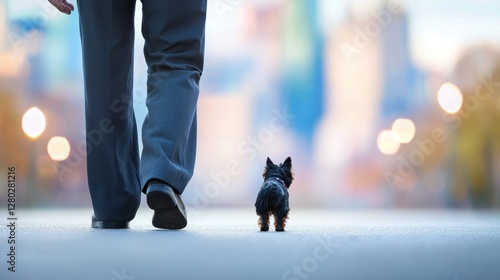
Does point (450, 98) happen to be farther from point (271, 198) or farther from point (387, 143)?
point (271, 198)

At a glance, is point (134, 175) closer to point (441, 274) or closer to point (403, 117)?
point (441, 274)

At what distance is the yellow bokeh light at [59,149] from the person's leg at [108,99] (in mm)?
2617

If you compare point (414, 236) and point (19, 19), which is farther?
point (19, 19)

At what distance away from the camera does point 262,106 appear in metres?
4.72

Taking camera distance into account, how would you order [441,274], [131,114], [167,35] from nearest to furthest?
[441,274] < [167,35] < [131,114]

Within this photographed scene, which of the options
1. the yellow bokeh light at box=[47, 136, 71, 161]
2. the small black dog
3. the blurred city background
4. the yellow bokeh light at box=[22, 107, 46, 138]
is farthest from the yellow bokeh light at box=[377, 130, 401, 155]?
the small black dog

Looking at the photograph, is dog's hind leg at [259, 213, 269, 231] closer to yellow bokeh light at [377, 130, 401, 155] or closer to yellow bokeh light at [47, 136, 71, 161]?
yellow bokeh light at [377, 130, 401, 155]

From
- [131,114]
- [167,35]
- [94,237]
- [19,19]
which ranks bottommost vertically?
[94,237]

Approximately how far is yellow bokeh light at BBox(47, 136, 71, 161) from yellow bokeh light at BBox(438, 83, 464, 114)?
2.10 metres

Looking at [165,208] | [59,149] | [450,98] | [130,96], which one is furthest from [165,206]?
[450,98]

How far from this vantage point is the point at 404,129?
4.78 meters

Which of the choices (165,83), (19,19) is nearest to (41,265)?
Result: (165,83)

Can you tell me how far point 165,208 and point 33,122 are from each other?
309 centimetres

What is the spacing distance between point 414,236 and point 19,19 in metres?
3.46
